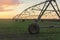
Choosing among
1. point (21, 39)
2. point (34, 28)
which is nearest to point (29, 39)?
point (21, 39)

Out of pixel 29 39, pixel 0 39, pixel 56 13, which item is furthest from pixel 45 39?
pixel 56 13

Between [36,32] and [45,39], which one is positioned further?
[36,32]

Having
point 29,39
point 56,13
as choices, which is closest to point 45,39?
point 29,39

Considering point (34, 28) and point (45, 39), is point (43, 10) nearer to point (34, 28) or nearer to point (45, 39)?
point (34, 28)

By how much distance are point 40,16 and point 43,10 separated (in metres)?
0.41

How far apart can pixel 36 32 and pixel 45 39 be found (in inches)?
163

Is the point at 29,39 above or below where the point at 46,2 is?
below

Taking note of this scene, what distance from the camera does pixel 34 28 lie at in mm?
21547

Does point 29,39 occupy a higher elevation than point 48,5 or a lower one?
lower

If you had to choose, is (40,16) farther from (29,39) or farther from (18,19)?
(29,39)

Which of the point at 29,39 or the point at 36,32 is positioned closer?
the point at 29,39

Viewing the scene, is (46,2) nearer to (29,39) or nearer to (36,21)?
(36,21)

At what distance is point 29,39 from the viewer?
696 inches

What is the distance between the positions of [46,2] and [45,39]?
4925 millimetres
